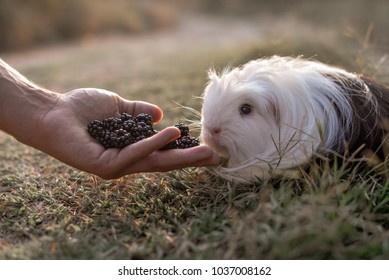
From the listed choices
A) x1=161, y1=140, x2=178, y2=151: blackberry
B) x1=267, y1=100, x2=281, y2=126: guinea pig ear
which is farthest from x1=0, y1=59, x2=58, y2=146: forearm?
x1=267, y1=100, x2=281, y2=126: guinea pig ear

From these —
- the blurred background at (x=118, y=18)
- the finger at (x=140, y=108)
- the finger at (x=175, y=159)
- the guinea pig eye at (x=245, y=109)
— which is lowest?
the blurred background at (x=118, y=18)

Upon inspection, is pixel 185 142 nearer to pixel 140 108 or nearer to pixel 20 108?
pixel 140 108

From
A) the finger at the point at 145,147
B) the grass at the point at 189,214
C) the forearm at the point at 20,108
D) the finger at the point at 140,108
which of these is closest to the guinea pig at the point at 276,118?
the grass at the point at 189,214

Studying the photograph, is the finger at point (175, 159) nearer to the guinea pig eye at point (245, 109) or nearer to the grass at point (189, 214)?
the grass at point (189, 214)

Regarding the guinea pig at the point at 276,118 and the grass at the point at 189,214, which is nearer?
the grass at the point at 189,214

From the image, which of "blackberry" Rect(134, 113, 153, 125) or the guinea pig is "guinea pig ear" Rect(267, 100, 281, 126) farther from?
"blackberry" Rect(134, 113, 153, 125)

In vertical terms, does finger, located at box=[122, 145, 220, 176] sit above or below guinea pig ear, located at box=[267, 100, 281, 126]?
below

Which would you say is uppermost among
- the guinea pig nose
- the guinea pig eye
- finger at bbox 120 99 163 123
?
the guinea pig eye
